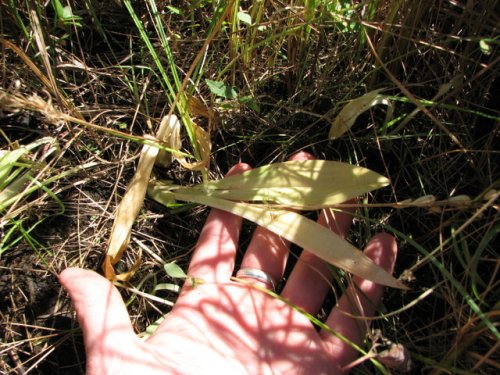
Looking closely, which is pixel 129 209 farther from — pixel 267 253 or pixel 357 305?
pixel 357 305

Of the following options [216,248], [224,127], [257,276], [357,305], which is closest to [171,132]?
[224,127]

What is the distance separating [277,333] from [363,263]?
0.28 m

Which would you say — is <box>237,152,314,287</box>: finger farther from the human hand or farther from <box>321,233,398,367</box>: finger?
<box>321,233,398,367</box>: finger

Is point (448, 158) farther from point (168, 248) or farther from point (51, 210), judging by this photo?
point (51, 210)

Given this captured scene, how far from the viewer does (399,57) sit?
1.26m

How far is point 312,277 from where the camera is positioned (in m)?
1.30

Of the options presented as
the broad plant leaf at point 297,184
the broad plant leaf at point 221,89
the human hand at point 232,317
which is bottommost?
the human hand at point 232,317

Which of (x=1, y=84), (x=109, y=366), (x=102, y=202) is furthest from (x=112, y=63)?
(x=109, y=366)

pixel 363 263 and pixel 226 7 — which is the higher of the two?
pixel 226 7

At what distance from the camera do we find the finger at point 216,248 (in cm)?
130

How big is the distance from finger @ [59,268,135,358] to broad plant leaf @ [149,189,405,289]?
0.34 meters

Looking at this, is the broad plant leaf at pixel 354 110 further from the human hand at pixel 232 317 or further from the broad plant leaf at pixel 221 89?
Result: the broad plant leaf at pixel 221 89

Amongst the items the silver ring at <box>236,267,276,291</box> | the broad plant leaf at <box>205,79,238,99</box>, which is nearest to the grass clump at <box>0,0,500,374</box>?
the broad plant leaf at <box>205,79,238,99</box>

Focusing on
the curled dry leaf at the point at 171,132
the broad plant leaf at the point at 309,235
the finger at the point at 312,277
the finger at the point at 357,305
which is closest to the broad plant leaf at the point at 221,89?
the curled dry leaf at the point at 171,132
